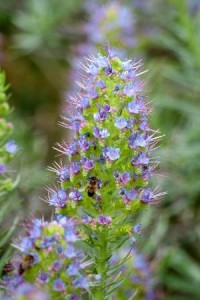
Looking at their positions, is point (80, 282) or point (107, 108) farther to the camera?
point (107, 108)

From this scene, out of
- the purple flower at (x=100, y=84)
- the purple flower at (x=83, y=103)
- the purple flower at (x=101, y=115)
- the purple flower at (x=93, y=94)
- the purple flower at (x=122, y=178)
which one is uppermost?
the purple flower at (x=100, y=84)

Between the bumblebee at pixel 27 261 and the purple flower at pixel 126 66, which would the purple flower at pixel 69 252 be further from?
the purple flower at pixel 126 66

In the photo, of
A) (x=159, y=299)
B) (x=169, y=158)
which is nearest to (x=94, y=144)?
(x=159, y=299)

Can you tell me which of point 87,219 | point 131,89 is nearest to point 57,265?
point 87,219

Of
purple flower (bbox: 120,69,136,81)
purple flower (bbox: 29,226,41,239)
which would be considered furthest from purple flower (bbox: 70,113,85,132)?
purple flower (bbox: 29,226,41,239)

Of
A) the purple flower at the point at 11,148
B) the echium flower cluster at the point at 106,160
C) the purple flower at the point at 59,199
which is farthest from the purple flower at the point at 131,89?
the purple flower at the point at 11,148

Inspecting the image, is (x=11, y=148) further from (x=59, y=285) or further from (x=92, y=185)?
(x=59, y=285)
